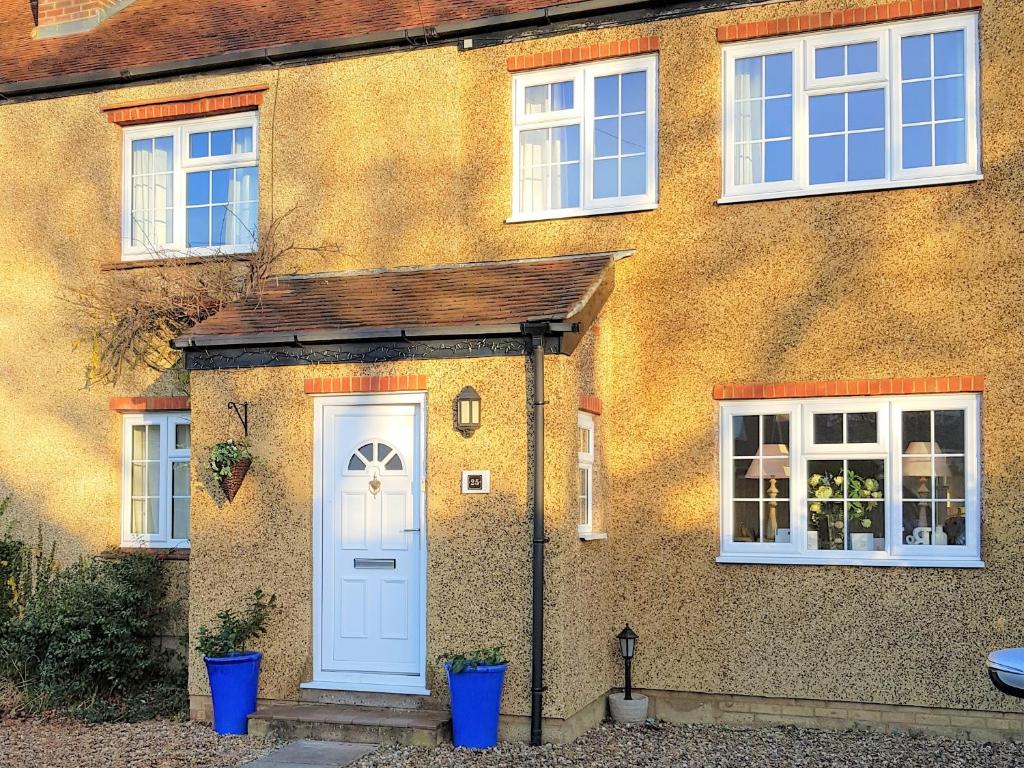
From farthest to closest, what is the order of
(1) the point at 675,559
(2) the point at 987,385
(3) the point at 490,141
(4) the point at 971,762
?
(3) the point at 490,141 → (1) the point at 675,559 → (2) the point at 987,385 → (4) the point at 971,762

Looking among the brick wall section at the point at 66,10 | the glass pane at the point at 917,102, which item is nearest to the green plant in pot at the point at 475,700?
the glass pane at the point at 917,102

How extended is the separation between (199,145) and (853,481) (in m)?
6.91

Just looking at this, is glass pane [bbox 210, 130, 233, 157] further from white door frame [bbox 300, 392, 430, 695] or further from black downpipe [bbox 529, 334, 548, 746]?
black downpipe [bbox 529, 334, 548, 746]

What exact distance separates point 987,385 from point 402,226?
504cm

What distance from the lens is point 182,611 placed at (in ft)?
35.2

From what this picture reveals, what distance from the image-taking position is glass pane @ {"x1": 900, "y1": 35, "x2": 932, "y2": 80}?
8.98m

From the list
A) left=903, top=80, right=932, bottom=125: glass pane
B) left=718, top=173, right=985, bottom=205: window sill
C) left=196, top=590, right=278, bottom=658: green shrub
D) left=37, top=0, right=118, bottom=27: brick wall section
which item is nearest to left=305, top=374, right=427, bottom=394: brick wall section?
left=196, top=590, right=278, bottom=658: green shrub

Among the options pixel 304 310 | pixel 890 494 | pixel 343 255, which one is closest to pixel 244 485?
pixel 304 310

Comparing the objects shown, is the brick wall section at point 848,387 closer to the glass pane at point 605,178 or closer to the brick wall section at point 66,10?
the glass pane at point 605,178

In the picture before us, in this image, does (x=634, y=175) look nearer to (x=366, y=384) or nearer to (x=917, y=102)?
(x=917, y=102)

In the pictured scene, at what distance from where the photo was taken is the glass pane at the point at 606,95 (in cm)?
988

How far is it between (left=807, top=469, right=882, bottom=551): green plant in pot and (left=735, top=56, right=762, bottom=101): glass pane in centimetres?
315

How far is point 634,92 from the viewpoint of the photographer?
983cm

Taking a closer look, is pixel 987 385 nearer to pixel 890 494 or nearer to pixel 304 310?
pixel 890 494
